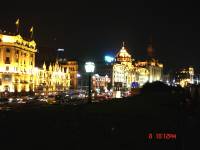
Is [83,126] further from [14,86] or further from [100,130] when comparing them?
[14,86]

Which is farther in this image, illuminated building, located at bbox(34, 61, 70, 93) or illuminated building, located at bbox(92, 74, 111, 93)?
illuminated building, located at bbox(92, 74, 111, 93)

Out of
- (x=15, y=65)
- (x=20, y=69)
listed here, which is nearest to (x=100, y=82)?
(x=20, y=69)

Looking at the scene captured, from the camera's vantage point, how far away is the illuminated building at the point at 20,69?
101875mm

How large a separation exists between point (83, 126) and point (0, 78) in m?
85.2

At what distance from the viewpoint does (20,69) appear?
110 meters

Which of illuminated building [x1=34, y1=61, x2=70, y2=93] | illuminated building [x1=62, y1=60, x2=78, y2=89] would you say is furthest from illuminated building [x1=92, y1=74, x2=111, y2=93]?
illuminated building [x1=34, y1=61, x2=70, y2=93]

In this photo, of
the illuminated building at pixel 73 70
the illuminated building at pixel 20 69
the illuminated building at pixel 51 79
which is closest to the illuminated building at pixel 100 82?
the illuminated building at pixel 73 70

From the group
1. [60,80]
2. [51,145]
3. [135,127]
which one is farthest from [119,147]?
[60,80]

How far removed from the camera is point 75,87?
154 meters

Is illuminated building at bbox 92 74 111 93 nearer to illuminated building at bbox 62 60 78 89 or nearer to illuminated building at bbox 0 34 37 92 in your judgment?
illuminated building at bbox 62 60 78 89

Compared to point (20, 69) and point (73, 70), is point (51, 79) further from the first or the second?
point (73, 70)

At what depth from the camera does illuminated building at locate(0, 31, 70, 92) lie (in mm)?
101875

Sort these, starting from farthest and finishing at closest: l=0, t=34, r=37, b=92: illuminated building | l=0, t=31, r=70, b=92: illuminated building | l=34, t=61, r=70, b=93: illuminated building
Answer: l=34, t=61, r=70, b=93: illuminated building < l=0, t=31, r=70, b=92: illuminated building < l=0, t=34, r=37, b=92: illuminated building

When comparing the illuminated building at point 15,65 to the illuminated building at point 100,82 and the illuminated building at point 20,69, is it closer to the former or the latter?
the illuminated building at point 20,69
